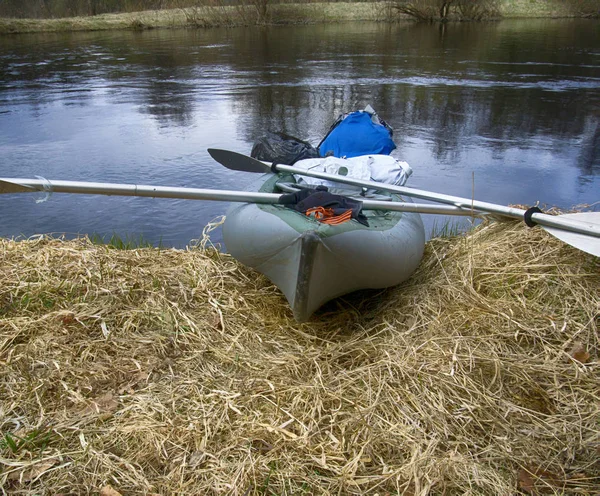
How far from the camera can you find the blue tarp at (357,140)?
190 inches

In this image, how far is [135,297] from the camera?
3061 millimetres

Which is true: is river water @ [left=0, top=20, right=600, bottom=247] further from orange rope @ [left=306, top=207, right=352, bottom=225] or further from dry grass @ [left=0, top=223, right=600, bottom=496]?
orange rope @ [left=306, top=207, right=352, bottom=225]

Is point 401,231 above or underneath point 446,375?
above

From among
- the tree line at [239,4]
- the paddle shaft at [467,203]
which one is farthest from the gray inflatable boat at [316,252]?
the tree line at [239,4]

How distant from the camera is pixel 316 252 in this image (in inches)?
103

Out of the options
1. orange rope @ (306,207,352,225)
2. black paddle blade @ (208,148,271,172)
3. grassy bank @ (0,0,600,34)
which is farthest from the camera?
grassy bank @ (0,0,600,34)

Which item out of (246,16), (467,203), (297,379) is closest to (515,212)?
(467,203)

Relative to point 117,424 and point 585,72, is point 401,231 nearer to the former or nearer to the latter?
point 117,424

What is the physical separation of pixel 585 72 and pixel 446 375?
1131 centimetres

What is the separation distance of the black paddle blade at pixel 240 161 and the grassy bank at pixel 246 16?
20870mm

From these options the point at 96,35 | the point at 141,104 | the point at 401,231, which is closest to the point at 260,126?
the point at 141,104

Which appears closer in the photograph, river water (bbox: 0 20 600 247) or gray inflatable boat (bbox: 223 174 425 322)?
gray inflatable boat (bbox: 223 174 425 322)

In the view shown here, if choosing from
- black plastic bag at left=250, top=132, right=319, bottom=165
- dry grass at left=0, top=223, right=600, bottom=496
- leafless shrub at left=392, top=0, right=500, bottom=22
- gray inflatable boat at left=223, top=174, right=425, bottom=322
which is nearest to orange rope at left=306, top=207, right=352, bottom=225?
gray inflatable boat at left=223, top=174, right=425, bottom=322

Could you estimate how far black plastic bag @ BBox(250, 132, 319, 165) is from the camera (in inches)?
179
